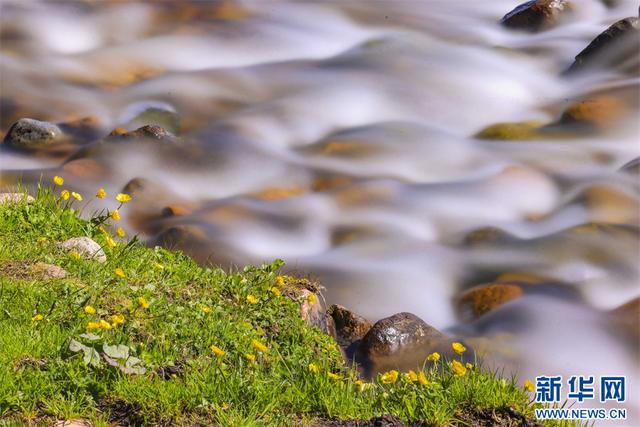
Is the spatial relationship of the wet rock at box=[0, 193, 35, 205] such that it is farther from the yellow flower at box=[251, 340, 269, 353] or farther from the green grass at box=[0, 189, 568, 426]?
the yellow flower at box=[251, 340, 269, 353]

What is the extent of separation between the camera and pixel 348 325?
6.29 metres

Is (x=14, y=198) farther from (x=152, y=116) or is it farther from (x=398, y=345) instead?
(x=152, y=116)

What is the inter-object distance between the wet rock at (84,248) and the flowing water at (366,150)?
165 cm

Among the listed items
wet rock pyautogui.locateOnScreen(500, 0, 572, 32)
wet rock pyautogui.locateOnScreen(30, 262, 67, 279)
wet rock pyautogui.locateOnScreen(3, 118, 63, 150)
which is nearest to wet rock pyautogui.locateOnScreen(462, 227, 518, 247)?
wet rock pyautogui.locateOnScreen(30, 262, 67, 279)

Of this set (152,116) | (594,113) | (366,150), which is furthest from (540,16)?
(152,116)

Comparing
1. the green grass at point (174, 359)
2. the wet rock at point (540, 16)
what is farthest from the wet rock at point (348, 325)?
the wet rock at point (540, 16)

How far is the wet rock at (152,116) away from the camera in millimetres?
10352

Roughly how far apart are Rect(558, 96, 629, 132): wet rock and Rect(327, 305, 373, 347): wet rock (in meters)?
4.65

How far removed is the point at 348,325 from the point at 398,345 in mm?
469

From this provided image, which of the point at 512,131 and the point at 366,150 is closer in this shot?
the point at 366,150

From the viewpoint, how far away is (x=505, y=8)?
13.5 m

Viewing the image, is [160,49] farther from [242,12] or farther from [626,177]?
[626,177]

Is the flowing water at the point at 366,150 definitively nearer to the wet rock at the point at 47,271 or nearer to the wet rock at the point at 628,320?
the wet rock at the point at 628,320

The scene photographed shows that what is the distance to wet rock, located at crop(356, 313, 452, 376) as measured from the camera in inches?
232
